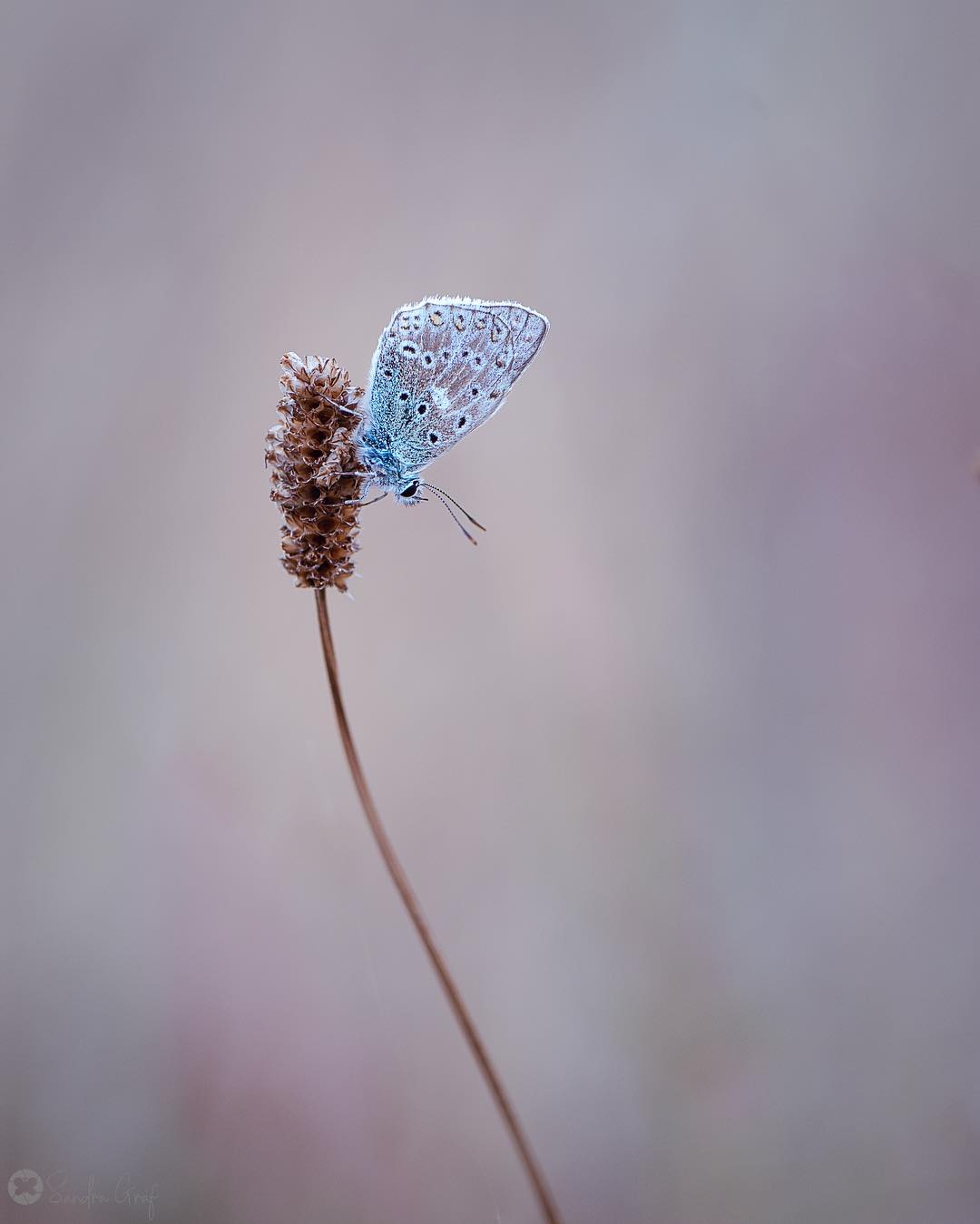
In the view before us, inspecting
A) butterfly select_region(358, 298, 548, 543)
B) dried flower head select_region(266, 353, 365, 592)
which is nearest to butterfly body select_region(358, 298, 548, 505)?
butterfly select_region(358, 298, 548, 543)

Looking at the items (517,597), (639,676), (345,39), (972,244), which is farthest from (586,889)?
(345,39)

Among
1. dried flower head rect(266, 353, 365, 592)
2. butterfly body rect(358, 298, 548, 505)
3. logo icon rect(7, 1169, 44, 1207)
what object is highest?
butterfly body rect(358, 298, 548, 505)

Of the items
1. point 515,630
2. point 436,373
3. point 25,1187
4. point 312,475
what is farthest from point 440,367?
point 25,1187

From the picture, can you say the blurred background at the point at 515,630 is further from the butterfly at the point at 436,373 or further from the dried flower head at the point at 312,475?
the dried flower head at the point at 312,475

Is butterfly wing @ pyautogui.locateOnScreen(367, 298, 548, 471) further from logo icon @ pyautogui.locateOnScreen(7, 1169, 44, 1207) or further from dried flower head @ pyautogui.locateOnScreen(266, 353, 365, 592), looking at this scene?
logo icon @ pyautogui.locateOnScreen(7, 1169, 44, 1207)

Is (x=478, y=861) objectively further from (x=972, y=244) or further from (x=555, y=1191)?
(x=972, y=244)

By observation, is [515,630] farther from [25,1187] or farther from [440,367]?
[25,1187]

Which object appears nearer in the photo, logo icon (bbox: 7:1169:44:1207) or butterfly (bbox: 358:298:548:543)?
butterfly (bbox: 358:298:548:543)
